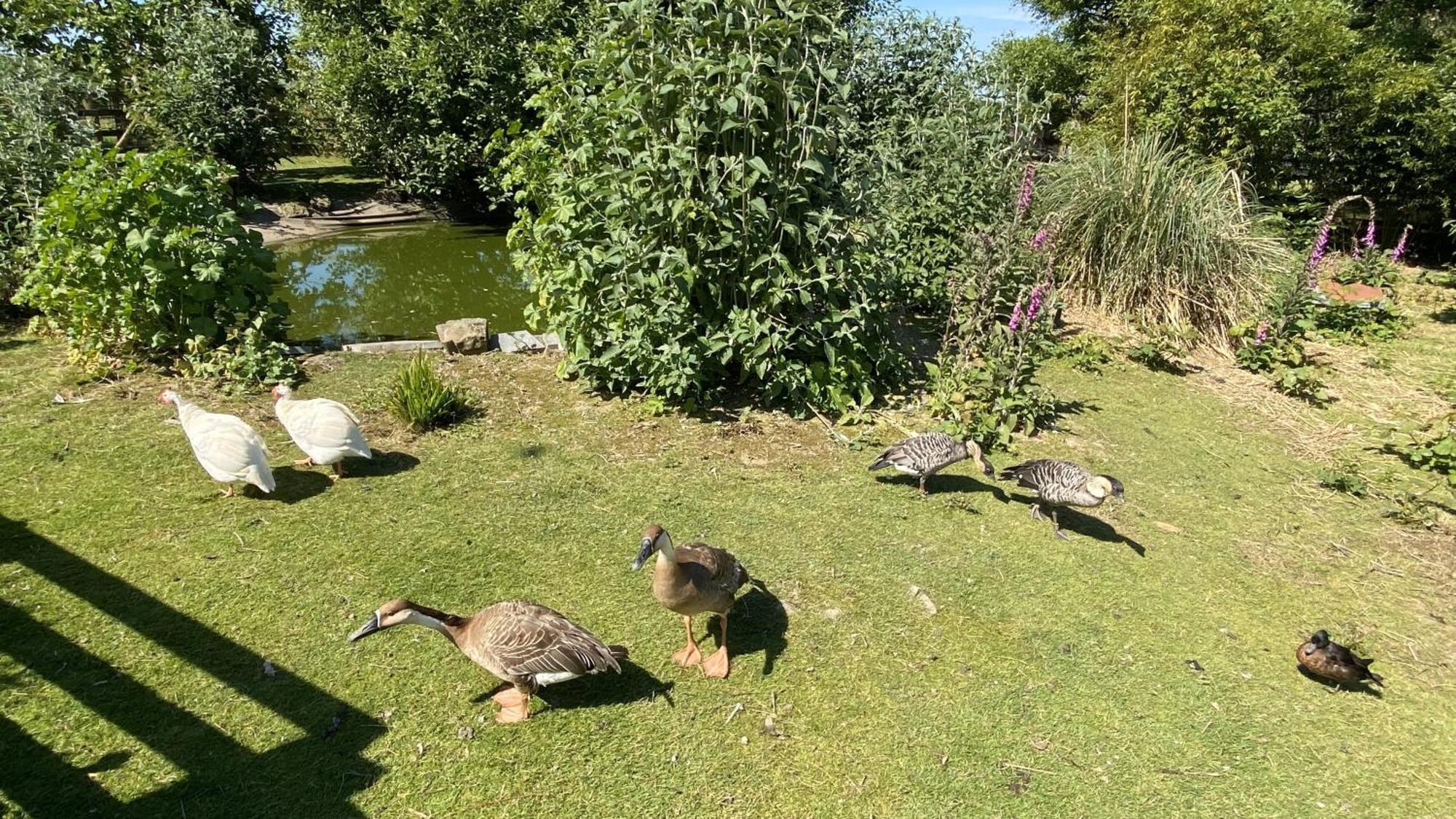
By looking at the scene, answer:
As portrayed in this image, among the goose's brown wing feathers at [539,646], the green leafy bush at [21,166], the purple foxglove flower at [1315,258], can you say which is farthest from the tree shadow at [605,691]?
the purple foxglove flower at [1315,258]

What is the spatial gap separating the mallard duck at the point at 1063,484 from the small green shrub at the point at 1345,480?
237cm

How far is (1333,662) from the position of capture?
381 centimetres

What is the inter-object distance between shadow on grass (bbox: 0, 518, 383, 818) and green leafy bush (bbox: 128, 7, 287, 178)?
1428cm

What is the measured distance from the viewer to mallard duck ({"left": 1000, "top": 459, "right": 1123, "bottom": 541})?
4812 mm

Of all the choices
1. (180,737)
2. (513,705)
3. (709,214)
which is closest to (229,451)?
(180,737)

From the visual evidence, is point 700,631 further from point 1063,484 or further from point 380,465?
point 380,465

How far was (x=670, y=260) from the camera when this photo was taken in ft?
19.0

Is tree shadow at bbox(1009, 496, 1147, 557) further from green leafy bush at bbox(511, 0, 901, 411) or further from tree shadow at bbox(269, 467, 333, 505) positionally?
tree shadow at bbox(269, 467, 333, 505)

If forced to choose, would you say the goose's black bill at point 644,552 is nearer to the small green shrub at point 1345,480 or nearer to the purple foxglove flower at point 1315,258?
the small green shrub at point 1345,480

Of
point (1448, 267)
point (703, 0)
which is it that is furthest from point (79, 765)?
point (1448, 267)

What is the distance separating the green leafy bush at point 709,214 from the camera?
562 centimetres

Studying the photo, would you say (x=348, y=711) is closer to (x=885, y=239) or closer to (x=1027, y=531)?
(x=1027, y=531)

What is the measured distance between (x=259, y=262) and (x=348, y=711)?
515 centimetres

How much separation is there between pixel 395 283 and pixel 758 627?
10.2 metres
